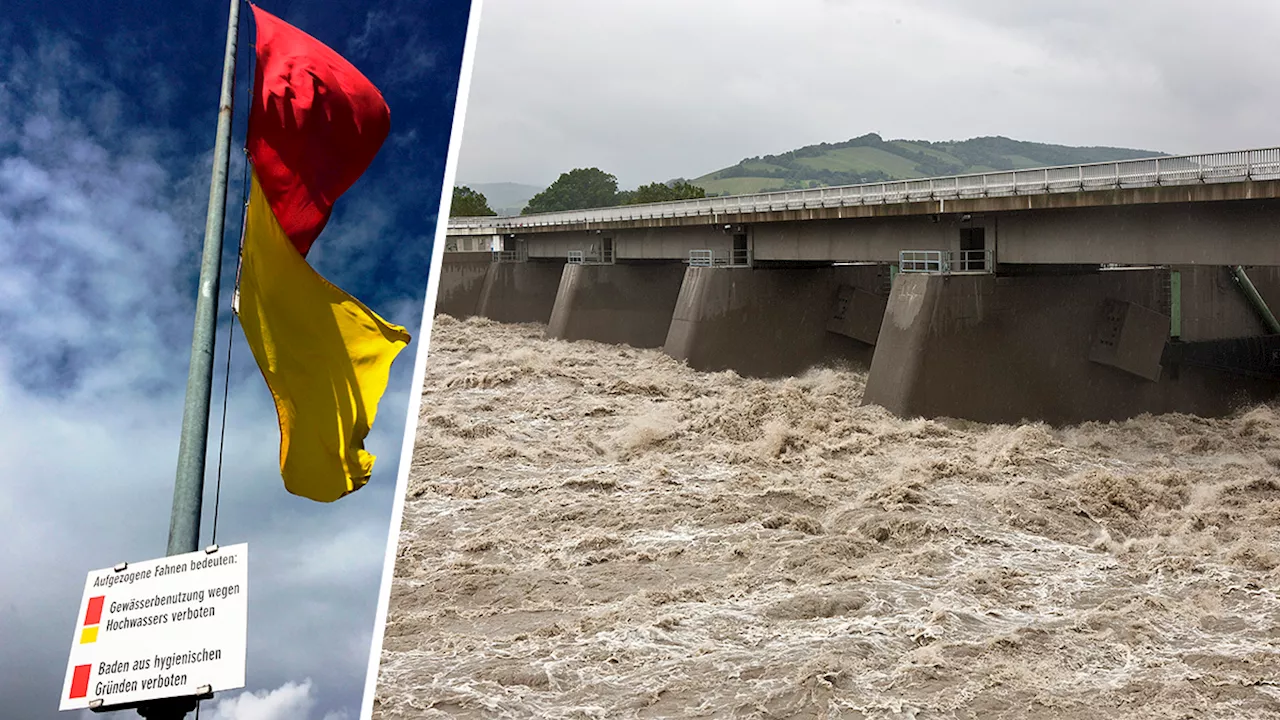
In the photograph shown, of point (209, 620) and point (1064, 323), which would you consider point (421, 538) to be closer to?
point (209, 620)

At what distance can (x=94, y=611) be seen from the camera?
3396 mm

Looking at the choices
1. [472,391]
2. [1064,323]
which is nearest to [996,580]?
[1064,323]

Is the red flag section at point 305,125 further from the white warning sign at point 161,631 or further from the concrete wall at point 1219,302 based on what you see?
the concrete wall at point 1219,302

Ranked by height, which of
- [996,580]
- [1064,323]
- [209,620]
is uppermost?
[1064,323]

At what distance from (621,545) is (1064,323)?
14099mm

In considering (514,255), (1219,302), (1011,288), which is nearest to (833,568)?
(1011,288)

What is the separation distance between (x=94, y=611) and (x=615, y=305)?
34.7 meters

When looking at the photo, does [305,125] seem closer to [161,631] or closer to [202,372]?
[202,372]

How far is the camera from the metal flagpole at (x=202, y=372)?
3.84 m

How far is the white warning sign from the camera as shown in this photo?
334 cm

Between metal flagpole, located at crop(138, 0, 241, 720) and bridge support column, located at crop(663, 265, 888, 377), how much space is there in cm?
2603

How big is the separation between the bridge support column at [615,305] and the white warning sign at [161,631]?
3382cm

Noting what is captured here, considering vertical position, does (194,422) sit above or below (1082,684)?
above

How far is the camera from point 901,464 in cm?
1888
